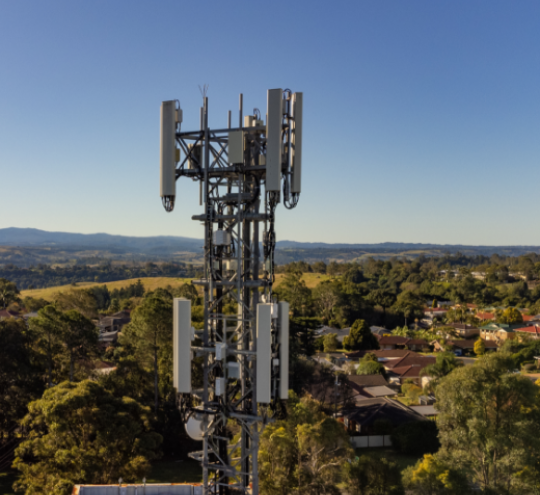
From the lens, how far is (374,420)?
1093 inches

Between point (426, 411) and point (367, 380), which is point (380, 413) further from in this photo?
point (367, 380)

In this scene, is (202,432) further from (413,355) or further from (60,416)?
(413,355)

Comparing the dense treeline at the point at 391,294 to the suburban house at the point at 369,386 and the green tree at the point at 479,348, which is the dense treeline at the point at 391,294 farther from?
the green tree at the point at 479,348

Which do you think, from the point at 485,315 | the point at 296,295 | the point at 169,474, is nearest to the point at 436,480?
the point at 169,474

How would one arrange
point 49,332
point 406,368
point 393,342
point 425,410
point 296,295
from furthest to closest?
point 296,295, point 393,342, point 406,368, point 425,410, point 49,332

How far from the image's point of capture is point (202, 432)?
241 inches

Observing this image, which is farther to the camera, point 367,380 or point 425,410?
point 367,380

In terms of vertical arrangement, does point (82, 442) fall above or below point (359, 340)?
above

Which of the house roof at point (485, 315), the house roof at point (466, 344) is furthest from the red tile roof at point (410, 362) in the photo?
the house roof at point (485, 315)

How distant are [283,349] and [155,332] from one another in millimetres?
19732

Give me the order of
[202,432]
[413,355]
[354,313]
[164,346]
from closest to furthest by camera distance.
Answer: [202,432] → [164,346] → [413,355] → [354,313]

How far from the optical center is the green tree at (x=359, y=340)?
51750 millimetres

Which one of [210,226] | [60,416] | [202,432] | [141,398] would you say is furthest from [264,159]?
[141,398]

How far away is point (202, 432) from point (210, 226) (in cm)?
278
